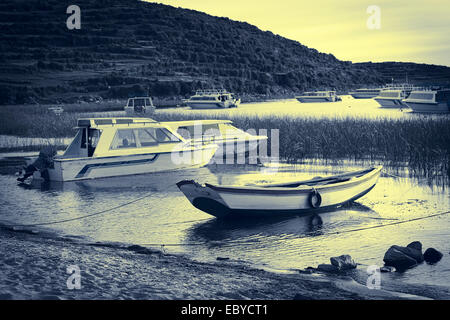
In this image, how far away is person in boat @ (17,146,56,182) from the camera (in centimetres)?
2178

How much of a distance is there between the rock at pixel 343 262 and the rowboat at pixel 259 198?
3985mm

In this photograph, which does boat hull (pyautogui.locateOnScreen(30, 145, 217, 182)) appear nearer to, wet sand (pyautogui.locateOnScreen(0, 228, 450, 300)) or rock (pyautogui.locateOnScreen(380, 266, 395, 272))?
wet sand (pyautogui.locateOnScreen(0, 228, 450, 300))

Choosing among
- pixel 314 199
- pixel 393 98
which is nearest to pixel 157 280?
pixel 314 199

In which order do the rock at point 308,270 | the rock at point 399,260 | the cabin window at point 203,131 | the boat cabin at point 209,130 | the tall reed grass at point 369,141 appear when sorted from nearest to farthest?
the rock at point 308,270
the rock at point 399,260
the tall reed grass at point 369,141
the boat cabin at point 209,130
the cabin window at point 203,131

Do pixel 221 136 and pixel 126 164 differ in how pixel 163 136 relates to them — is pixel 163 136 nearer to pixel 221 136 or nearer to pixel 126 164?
pixel 126 164

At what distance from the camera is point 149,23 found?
176375 millimetres

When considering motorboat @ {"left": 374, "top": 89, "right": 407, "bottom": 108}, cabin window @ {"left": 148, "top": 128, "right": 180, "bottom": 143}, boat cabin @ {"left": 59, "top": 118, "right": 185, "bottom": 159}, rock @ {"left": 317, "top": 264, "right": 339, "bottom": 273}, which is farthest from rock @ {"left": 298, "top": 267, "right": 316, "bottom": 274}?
motorboat @ {"left": 374, "top": 89, "right": 407, "bottom": 108}

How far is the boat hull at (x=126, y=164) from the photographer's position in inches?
847

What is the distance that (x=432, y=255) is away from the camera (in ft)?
36.6

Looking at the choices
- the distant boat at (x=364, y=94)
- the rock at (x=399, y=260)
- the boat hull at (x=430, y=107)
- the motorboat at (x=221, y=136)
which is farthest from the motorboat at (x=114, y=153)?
the distant boat at (x=364, y=94)

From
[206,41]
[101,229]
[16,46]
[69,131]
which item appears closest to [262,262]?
[101,229]

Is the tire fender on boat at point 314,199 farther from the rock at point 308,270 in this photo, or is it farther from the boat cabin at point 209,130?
the boat cabin at point 209,130

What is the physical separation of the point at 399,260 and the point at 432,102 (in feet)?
149
